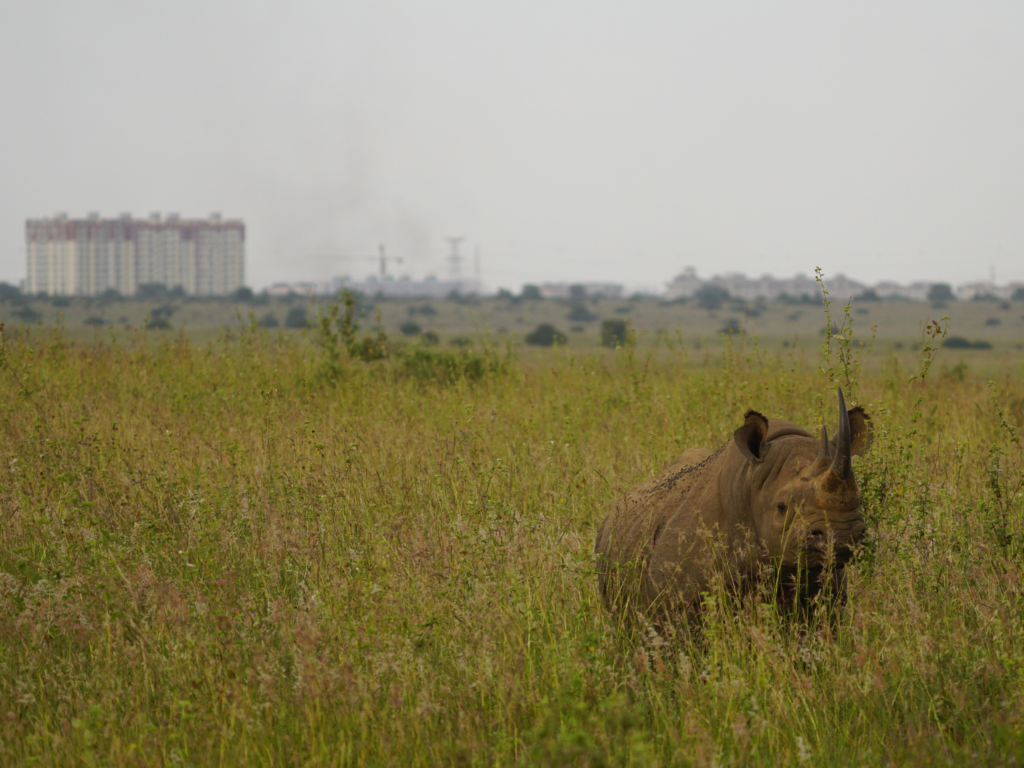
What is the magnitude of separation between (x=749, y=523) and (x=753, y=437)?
0.39m

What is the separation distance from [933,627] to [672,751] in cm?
163

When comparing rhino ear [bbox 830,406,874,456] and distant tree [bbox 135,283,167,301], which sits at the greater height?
distant tree [bbox 135,283,167,301]

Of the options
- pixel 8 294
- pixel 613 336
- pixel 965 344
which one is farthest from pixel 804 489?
pixel 8 294

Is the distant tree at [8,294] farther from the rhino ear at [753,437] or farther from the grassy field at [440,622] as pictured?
the rhino ear at [753,437]

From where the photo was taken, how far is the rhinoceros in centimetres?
325

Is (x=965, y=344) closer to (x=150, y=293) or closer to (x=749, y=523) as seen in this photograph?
(x=749, y=523)

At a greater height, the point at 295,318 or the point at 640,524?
the point at 295,318

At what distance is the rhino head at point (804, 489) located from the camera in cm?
321

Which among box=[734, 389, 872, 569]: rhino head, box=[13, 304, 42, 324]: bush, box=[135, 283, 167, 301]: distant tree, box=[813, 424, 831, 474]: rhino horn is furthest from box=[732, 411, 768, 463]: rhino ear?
box=[135, 283, 167, 301]: distant tree

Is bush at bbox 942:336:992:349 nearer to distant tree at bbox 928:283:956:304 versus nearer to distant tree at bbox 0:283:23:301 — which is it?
distant tree at bbox 928:283:956:304

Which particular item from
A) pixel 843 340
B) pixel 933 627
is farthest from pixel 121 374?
pixel 933 627

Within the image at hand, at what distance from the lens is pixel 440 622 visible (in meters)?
3.76

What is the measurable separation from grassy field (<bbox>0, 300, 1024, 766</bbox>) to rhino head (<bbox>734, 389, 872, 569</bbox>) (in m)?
0.40

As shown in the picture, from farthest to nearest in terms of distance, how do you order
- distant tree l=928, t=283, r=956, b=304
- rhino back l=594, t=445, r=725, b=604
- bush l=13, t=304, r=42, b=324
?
Result: distant tree l=928, t=283, r=956, b=304 → bush l=13, t=304, r=42, b=324 → rhino back l=594, t=445, r=725, b=604
